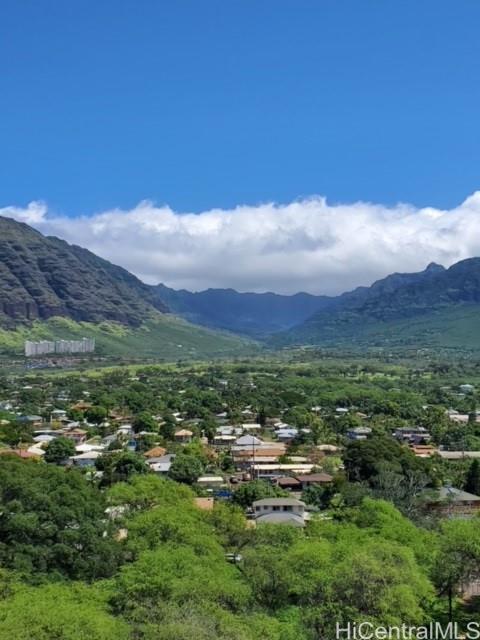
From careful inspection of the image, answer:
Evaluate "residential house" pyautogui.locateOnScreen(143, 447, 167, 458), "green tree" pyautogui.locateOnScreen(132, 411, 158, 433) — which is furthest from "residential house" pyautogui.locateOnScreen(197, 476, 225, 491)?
"green tree" pyautogui.locateOnScreen(132, 411, 158, 433)

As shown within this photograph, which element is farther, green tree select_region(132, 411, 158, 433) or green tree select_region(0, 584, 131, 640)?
green tree select_region(132, 411, 158, 433)

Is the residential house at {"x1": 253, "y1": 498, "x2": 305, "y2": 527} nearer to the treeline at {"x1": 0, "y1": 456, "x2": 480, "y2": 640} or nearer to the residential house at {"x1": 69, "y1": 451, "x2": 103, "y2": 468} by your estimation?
the treeline at {"x1": 0, "y1": 456, "x2": 480, "y2": 640}

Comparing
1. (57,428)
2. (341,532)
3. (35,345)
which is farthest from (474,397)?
(35,345)

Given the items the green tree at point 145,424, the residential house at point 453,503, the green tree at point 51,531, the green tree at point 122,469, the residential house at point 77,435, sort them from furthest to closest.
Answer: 1. the green tree at point 145,424
2. the residential house at point 77,435
3. the green tree at point 122,469
4. the residential house at point 453,503
5. the green tree at point 51,531

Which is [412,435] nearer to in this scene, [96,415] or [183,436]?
[183,436]

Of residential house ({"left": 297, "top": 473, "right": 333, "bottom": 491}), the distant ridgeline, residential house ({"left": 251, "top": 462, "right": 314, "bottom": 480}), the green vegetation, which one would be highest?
the distant ridgeline

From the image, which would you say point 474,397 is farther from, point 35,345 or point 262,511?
point 35,345

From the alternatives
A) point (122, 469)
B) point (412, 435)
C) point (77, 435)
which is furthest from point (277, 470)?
point (77, 435)

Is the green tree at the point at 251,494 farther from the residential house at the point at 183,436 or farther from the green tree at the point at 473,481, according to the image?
the residential house at the point at 183,436

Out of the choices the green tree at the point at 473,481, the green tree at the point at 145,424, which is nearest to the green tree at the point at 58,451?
the green tree at the point at 145,424
